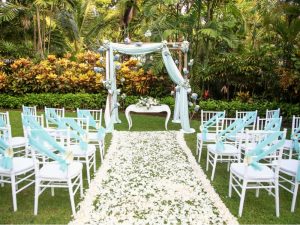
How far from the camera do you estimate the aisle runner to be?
10.9ft

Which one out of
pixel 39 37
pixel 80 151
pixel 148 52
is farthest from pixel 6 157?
pixel 39 37

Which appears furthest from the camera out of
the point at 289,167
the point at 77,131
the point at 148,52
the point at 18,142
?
the point at 148,52

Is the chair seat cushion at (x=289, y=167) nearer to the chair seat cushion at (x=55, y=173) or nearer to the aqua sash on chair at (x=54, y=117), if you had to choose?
the chair seat cushion at (x=55, y=173)

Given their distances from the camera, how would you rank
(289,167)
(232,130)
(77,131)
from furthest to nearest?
(232,130) < (77,131) < (289,167)

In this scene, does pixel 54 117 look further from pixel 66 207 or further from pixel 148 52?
pixel 148 52

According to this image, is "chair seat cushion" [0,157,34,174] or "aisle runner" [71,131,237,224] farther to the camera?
"chair seat cushion" [0,157,34,174]

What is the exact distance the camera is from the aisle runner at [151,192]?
3.33 metres

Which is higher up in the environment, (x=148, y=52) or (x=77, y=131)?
(x=148, y=52)

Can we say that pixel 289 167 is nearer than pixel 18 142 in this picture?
Yes

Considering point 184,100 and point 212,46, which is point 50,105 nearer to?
point 184,100

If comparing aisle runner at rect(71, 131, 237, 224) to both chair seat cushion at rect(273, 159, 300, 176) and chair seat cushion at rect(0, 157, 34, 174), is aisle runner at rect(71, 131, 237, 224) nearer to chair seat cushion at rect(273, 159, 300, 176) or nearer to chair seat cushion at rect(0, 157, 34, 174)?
chair seat cushion at rect(0, 157, 34, 174)

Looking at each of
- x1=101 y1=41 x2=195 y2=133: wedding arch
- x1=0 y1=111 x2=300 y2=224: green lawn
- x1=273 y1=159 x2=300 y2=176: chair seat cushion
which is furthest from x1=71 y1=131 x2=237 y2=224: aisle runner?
x1=101 y1=41 x2=195 y2=133: wedding arch

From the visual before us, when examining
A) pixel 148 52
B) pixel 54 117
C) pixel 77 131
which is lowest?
pixel 77 131

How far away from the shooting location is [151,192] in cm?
397
